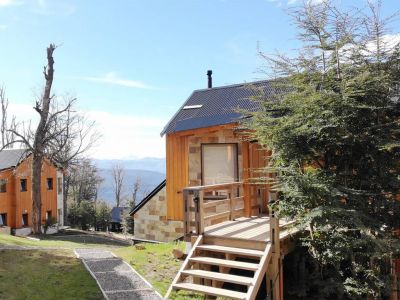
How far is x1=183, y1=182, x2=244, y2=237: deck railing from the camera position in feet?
24.9

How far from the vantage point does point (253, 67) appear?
27.5 feet

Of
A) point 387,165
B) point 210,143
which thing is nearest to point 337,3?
point 387,165

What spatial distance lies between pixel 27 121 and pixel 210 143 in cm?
1974

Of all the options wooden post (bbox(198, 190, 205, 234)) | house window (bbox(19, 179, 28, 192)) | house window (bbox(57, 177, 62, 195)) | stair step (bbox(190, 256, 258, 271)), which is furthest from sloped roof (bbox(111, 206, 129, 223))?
stair step (bbox(190, 256, 258, 271))

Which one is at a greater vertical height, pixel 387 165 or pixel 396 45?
pixel 396 45

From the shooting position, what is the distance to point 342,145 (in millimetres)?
6777

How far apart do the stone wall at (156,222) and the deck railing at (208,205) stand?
2.17 m

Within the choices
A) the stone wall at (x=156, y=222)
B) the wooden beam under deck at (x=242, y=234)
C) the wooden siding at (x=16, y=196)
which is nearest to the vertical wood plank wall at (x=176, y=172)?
the stone wall at (x=156, y=222)

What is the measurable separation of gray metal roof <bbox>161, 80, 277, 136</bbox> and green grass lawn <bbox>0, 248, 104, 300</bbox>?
4.77 metres

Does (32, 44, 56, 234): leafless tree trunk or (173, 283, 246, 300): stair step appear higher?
(32, 44, 56, 234): leafless tree trunk

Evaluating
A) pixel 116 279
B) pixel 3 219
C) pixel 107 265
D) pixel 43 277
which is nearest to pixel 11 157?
pixel 3 219

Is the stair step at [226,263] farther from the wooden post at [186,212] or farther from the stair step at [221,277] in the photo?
the wooden post at [186,212]

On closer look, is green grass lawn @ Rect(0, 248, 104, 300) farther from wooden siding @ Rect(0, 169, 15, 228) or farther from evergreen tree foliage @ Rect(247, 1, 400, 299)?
wooden siding @ Rect(0, 169, 15, 228)

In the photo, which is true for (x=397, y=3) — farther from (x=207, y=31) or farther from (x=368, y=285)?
(x=207, y=31)
